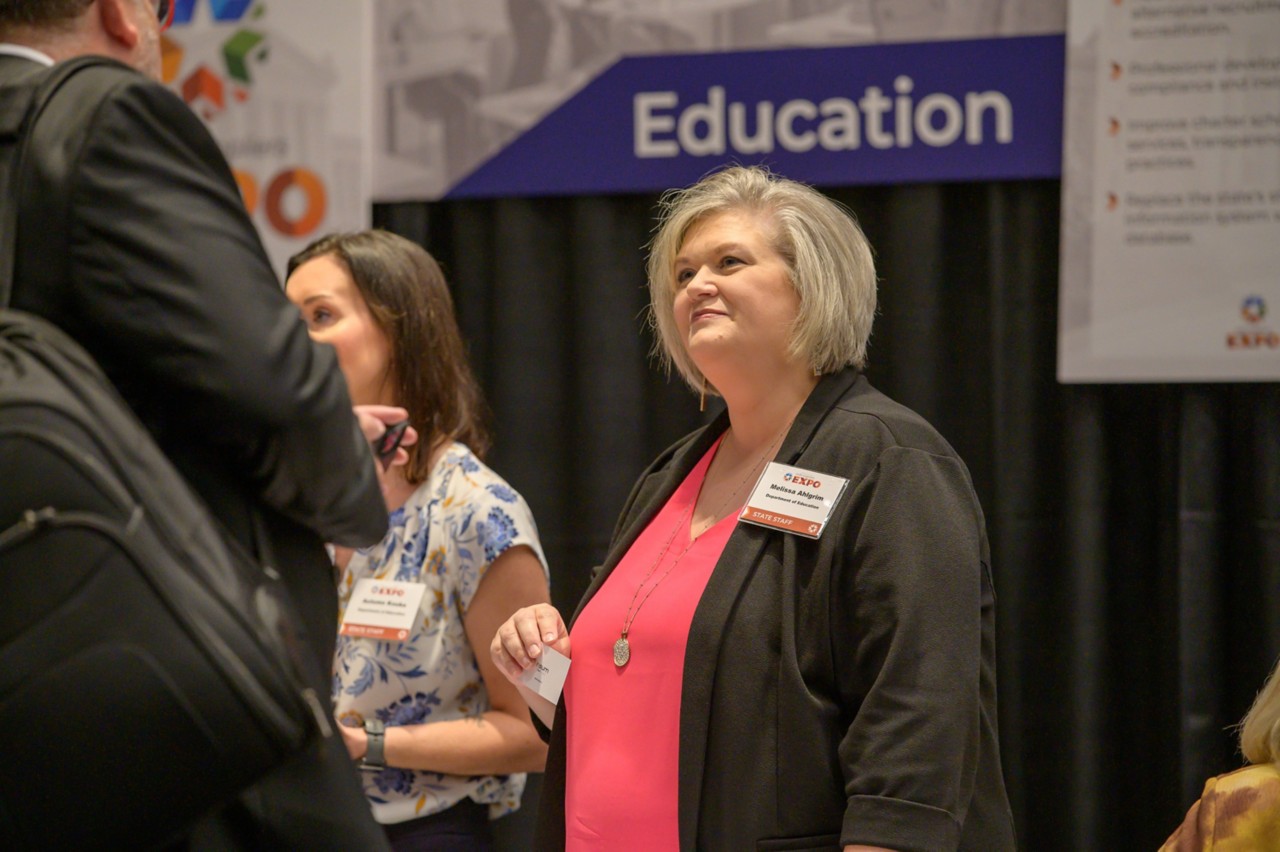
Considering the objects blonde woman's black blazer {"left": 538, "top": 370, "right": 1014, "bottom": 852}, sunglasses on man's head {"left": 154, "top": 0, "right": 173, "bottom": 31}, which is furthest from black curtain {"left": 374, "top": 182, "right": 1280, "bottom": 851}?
sunglasses on man's head {"left": 154, "top": 0, "right": 173, "bottom": 31}

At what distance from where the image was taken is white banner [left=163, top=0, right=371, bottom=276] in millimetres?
3492

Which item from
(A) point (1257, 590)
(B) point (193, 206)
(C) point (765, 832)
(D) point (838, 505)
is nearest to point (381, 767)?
(C) point (765, 832)

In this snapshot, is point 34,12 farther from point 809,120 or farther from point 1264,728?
point 809,120

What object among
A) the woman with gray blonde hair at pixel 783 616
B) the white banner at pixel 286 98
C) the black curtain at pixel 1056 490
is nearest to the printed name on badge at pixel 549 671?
the woman with gray blonde hair at pixel 783 616

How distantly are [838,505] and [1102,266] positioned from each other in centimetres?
157

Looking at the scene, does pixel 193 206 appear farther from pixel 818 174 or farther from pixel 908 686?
pixel 818 174

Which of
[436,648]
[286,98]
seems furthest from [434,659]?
[286,98]

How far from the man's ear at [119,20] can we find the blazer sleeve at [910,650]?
108 cm

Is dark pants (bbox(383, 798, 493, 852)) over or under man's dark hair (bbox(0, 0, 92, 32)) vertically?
under

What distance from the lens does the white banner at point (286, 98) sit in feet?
11.5

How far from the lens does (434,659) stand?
223cm

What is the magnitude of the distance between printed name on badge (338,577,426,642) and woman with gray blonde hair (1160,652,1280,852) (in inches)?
49.7

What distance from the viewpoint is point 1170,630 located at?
3.06 metres

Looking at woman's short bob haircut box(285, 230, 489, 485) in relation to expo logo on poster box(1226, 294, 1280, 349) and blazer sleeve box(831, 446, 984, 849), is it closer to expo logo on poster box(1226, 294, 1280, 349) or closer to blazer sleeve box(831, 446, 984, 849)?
blazer sleeve box(831, 446, 984, 849)
